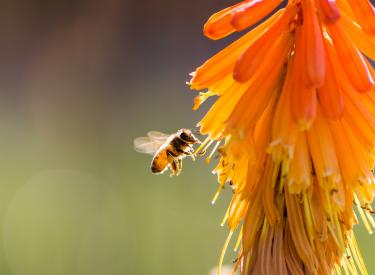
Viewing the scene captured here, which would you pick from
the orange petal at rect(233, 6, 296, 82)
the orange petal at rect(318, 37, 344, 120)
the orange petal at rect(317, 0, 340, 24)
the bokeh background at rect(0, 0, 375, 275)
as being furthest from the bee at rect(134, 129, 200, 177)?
the bokeh background at rect(0, 0, 375, 275)

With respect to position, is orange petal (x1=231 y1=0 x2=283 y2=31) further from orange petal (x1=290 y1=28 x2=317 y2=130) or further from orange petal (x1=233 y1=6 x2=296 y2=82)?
orange petal (x1=290 y1=28 x2=317 y2=130)

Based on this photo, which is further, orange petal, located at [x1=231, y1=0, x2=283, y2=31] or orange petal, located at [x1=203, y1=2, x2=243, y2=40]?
orange petal, located at [x1=203, y1=2, x2=243, y2=40]

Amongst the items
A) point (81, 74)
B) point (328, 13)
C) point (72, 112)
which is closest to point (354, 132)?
point (328, 13)

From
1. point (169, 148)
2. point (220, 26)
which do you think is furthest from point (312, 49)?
point (169, 148)

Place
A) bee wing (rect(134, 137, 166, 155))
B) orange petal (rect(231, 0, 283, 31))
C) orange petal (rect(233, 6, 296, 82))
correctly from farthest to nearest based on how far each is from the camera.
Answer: bee wing (rect(134, 137, 166, 155))
orange petal (rect(231, 0, 283, 31))
orange petal (rect(233, 6, 296, 82))

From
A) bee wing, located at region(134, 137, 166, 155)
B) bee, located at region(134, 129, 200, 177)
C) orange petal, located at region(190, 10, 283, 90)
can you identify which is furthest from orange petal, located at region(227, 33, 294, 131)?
bee wing, located at region(134, 137, 166, 155)

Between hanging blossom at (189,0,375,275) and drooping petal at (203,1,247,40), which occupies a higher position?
drooping petal at (203,1,247,40)

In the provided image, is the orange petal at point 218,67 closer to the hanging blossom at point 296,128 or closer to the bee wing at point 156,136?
the hanging blossom at point 296,128

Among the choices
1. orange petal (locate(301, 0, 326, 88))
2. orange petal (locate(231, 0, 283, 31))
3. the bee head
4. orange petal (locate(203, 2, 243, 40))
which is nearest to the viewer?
orange petal (locate(301, 0, 326, 88))

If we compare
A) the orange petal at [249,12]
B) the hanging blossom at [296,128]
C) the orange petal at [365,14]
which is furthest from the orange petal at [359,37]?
the orange petal at [249,12]
